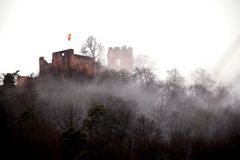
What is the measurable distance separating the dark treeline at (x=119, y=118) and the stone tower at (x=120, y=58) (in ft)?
27.2

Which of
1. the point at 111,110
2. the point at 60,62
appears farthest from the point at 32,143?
the point at 60,62

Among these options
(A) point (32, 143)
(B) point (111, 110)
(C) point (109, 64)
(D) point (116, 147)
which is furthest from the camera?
(C) point (109, 64)

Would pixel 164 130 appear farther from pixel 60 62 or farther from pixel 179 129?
pixel 60 62

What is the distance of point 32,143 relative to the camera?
125ft

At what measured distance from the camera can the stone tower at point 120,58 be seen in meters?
74.5

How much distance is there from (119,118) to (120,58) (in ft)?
90.4

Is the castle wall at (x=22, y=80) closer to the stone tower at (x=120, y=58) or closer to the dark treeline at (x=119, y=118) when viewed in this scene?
the dark treeline at (x=119, y=118)

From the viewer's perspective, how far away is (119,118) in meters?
49.1

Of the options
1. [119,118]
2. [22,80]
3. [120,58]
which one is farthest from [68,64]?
[120,58]

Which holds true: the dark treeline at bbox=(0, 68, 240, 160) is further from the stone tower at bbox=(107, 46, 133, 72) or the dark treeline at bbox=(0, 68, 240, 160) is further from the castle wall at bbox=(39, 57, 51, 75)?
the stone tower at bbox=(107, 46, 133, 72)

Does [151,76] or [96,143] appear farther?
[151,76]

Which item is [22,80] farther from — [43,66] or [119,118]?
[119,118]

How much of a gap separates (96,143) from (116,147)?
2.05 m

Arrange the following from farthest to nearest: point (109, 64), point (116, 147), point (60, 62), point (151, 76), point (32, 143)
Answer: point (109, 64) < point (151, 76) < point (60, 62) < point (116, 147) < point (32, 143)
